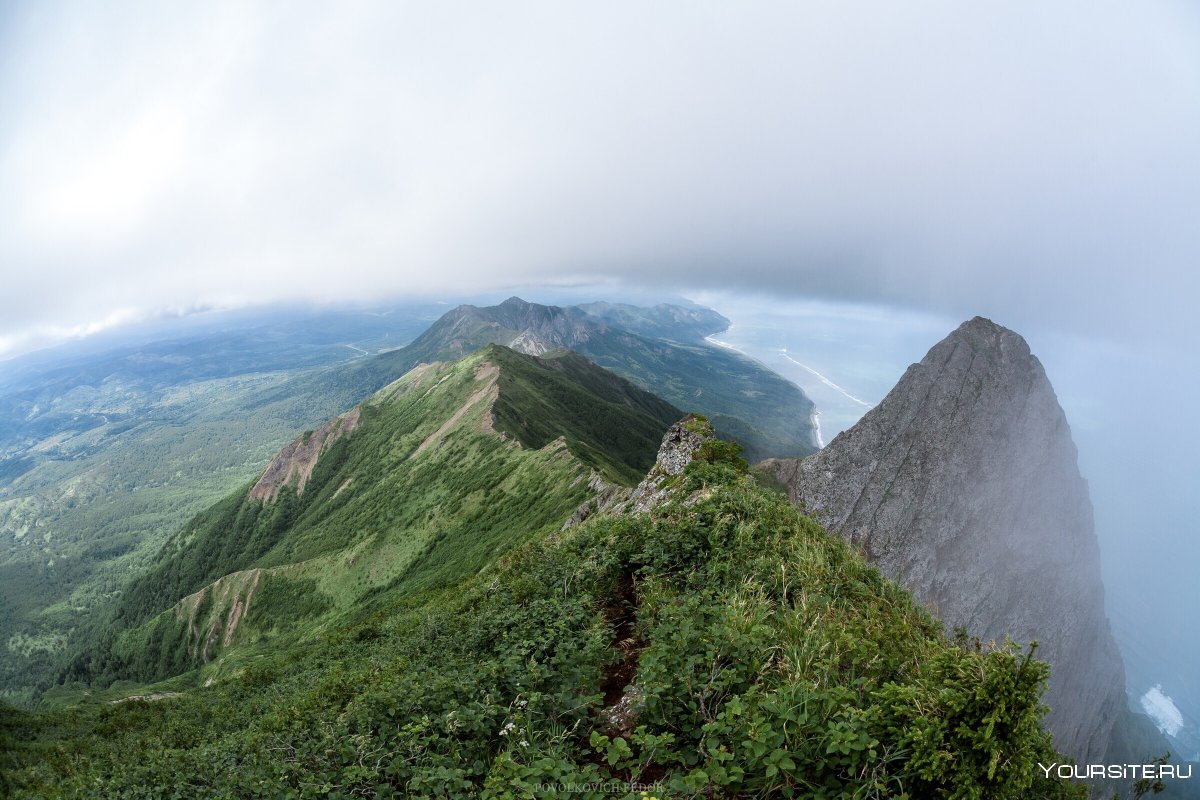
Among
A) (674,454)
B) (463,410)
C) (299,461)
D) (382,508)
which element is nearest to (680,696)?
(674,454)

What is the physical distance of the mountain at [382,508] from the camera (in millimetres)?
87438

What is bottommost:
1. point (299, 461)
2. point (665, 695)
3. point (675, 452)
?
point (299, 461)

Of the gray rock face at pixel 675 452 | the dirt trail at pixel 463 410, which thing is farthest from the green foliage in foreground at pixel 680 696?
the dirt trail at pixel 463 410

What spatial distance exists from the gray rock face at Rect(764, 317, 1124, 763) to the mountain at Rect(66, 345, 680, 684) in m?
42.9

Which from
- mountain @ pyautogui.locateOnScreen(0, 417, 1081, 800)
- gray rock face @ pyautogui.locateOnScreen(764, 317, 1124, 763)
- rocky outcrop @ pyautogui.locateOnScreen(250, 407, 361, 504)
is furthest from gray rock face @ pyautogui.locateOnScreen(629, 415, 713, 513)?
rocky outcrop @ pyautogui.locateOnScreen(250, 407, 361, 504)

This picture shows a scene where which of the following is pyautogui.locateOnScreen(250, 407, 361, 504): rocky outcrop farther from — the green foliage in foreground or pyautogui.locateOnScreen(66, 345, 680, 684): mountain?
the green foliage in foreground


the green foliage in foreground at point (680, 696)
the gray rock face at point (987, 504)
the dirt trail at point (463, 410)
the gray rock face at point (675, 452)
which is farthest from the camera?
the dirt trail at point (463, 410)

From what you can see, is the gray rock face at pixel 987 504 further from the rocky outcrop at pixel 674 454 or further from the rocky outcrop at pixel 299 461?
the rocky outcrop at pixel 299 461

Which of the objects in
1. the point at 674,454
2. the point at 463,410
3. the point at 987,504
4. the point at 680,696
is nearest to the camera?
the point at 680,696

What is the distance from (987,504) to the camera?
8550 cm

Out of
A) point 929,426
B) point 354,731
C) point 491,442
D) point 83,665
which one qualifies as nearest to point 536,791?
point 354,731

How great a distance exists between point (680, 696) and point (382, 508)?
13125cm

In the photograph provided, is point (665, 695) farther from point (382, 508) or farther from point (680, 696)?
point (382, 508)

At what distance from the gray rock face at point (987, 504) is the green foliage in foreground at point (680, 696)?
77.1 m
